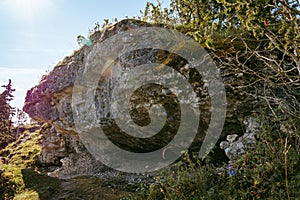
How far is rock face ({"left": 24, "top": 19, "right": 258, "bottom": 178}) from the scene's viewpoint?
17.0 ft

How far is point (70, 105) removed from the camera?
792 centimetres

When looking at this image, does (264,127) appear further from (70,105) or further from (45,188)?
(70,105)

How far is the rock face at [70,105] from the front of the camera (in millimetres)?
5172

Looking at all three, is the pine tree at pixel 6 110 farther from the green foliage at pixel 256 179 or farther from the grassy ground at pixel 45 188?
the green foliage at pixel 256 179

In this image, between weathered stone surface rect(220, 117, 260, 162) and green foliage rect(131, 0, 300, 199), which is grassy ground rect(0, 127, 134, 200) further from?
weathered stone surface rect(220, 117, 260, 162)

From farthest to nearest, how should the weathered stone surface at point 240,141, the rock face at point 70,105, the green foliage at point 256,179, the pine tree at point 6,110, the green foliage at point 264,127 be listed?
the pine tree at point 6,110 → the rock face at point 70,105 → the weathered stone surface at point 240,141 → the green foliage at point 256,179 → the green foliage at point 264,127

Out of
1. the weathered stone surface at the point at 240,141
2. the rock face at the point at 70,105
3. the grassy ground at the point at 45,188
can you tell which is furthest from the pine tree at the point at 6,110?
the weathered stone surface at the point at 240,141

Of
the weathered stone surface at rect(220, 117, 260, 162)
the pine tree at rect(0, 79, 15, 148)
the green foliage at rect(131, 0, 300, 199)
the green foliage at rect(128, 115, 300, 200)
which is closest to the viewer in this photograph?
the green foliage at rect(131, 0, 300, 199)

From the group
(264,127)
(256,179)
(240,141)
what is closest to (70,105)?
(240,141)

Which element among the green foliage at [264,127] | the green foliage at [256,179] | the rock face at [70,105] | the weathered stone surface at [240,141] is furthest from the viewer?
the rock face at [70,105]

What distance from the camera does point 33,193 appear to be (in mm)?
4879

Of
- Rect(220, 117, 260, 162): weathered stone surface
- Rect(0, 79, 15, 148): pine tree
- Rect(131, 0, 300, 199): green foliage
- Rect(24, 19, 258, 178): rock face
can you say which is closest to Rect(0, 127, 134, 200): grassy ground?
Answer: Rect(131, 0, 300, 199): green foliage

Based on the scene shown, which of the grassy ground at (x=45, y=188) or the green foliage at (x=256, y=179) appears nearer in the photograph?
the green foliage at (x=256, y=179)

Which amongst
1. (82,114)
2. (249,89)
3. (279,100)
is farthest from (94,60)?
(279,100)
